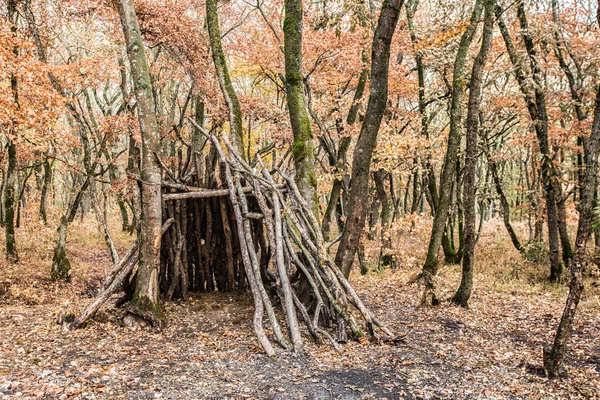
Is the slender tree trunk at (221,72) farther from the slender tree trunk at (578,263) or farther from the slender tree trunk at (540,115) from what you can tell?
the slender tree trunk at (578,263)

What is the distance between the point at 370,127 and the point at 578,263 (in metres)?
3.10

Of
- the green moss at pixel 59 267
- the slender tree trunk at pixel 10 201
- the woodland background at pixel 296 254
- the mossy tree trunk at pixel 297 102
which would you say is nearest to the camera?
the woodland background at pixel 296 254

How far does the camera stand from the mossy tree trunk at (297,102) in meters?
7.16

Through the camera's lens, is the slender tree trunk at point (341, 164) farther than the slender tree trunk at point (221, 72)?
Yes

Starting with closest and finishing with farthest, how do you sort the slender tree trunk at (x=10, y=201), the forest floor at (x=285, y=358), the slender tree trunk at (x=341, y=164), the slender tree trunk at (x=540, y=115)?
the forest floor at (x=285, y=358)
the slender tree trunk at (x=540, y=115)
the slender tree trunk at (x=341, y=164)
the slender tree trunk at (x=10, y=201)

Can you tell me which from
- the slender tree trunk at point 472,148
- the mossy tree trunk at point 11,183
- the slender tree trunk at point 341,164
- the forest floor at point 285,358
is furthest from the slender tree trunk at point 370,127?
the mossy tree trunk at point 11,183

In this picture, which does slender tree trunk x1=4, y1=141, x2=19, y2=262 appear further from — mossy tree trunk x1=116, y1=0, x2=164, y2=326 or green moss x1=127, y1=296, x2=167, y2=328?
green moss x1=127, y1=296, x2=167, y2=328

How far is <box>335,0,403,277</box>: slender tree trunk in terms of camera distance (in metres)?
5.99

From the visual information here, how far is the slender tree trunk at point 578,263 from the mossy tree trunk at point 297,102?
3737mm

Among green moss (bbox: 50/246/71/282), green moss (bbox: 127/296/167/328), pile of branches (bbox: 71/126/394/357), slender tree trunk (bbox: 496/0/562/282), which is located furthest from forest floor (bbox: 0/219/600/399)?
green moss (bbox: 50/246/71/282)

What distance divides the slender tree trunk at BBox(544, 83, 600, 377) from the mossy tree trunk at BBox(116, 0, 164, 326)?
192 inches

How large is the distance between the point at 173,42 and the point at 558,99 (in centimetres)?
1022

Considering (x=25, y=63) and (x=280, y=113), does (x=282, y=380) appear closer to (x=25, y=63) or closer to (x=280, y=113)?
(x=25, y=63)

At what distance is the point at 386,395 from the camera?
4.24m
